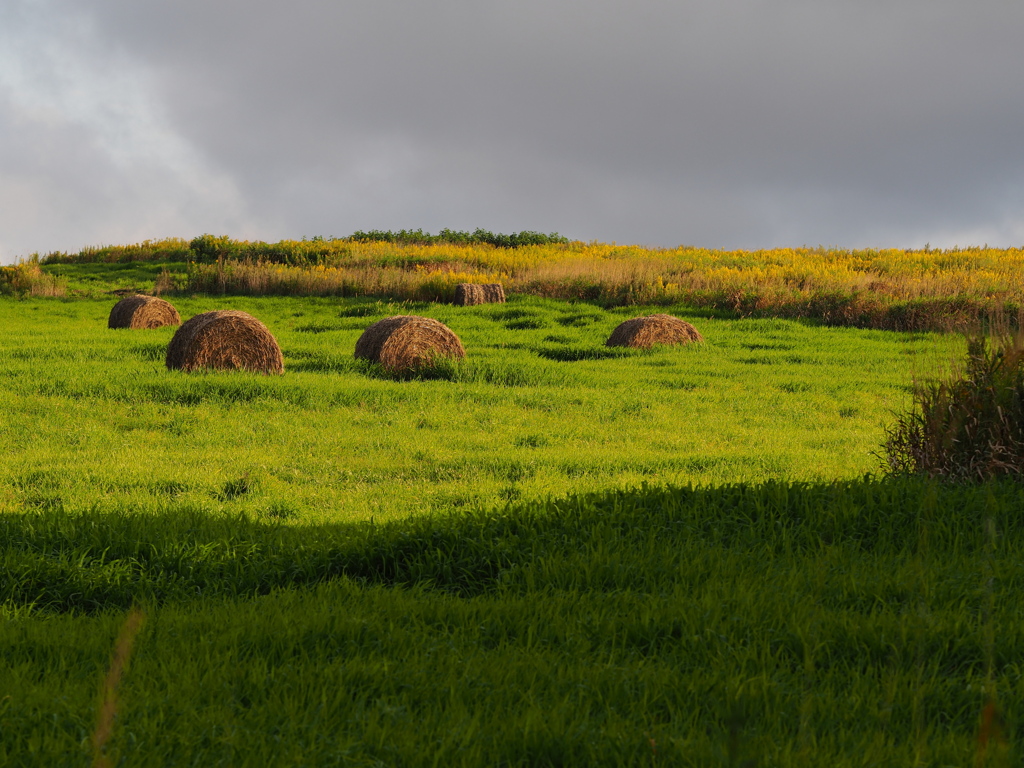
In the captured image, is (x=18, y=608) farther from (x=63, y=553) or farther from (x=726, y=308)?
(x=726, y=308)

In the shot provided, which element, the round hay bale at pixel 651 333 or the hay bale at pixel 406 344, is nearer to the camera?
the hay bale at pixel 406 344

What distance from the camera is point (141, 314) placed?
25188 millimetres

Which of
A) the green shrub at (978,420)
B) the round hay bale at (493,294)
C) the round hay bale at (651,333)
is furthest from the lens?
the round hay bale at (493,294)

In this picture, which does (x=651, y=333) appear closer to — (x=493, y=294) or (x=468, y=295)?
(x=468, y=295)

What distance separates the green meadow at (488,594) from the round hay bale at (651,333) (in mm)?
8620

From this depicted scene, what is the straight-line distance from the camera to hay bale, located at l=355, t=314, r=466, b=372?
57.9ft

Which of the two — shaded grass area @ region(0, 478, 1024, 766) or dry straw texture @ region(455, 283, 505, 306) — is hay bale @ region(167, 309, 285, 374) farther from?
dry straw texture @ region(455, 283, 505, 306)

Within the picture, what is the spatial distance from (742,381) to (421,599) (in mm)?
12958

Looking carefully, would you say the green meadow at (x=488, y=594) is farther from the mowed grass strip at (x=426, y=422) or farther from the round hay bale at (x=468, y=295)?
the round hay bale at (x=468, y=295)

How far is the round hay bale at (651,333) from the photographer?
2169 centimetres

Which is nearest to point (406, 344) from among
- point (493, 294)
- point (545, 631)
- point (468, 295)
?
point (468, 295)

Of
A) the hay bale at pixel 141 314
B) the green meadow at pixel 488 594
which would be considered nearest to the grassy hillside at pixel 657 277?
the hay bale at pixel 141 314

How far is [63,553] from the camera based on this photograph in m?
6.42

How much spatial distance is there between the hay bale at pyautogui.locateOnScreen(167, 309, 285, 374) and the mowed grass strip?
23.6 inches
